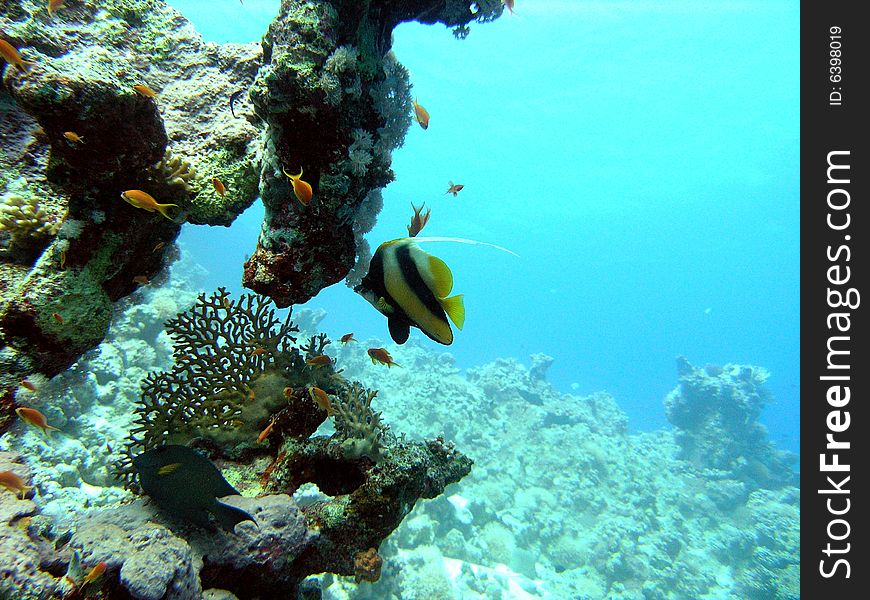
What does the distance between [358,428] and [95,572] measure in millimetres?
1556

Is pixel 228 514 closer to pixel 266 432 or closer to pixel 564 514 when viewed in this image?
pixel 266 432

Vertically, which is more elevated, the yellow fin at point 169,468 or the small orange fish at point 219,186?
the small orange fish at point 219,186

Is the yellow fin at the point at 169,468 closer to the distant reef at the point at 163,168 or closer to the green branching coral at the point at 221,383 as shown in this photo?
the green branching coral at the point at 221,383

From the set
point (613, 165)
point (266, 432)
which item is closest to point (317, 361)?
point (266, 432)

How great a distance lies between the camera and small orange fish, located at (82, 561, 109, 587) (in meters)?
1.77

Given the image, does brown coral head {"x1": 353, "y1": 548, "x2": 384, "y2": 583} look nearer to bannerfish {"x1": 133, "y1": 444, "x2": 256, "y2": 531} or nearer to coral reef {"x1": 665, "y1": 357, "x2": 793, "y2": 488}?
bannerfish {"x1": 133, "y1": 444, "x2": 256, "y2": 531}

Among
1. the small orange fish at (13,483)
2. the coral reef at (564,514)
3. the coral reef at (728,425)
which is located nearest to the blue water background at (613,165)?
the coral reef at (564,514)

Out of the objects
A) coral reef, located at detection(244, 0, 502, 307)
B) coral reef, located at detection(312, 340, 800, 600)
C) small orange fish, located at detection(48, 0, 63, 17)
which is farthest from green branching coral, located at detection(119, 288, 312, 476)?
coral reef, located at detection(312, 340, 800, 600)

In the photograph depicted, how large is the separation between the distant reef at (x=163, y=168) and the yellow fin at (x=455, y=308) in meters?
1.63

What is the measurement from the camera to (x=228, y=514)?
2.28m
